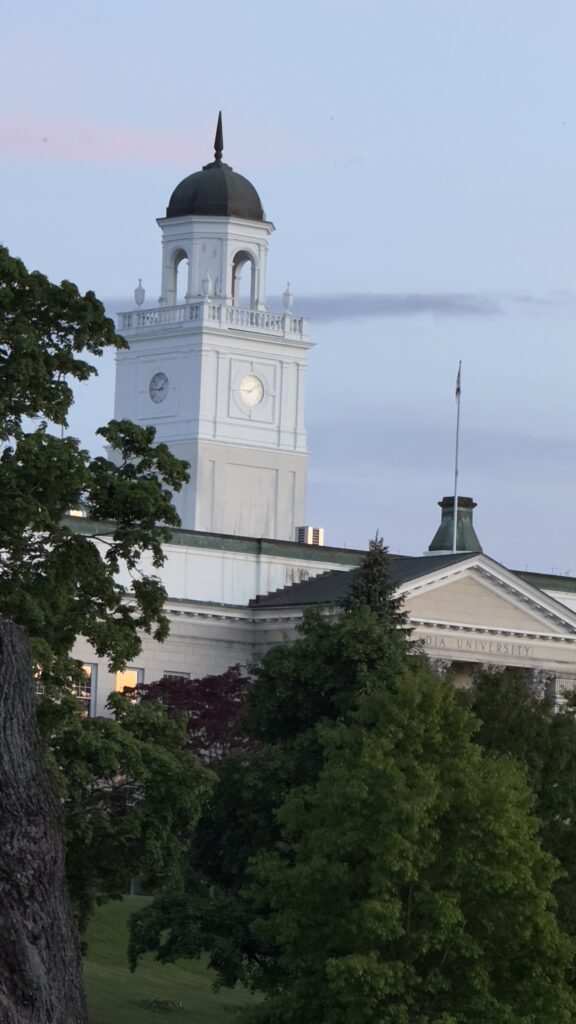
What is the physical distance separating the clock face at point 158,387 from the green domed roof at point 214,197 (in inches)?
307

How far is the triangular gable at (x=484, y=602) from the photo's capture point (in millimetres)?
78438

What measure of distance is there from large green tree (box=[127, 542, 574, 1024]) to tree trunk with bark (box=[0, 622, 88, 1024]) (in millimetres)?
27722

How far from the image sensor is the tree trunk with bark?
4426mm

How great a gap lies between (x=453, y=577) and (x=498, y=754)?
39.3 m

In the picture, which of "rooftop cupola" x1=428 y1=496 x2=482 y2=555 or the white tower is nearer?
"rooftop cupola" x1=428 y1=496 x2=482 y2=555

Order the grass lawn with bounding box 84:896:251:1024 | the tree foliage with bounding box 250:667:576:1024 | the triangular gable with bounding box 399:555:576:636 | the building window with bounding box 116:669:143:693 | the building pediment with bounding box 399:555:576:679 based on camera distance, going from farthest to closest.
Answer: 1. the building pediment with bounding box 399:555:576:679
2. the triangular gable with bounding box 399:555:576:636
3. the building window with bounding box 116:669:143:693
4. the grass lawn with bounding box 84:896:251:1024
5. the tree foliage with bounding box 250:667:576:1024

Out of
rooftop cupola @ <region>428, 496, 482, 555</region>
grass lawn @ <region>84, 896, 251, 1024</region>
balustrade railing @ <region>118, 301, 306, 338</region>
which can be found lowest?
grass lawn @ <region>84, 896, 251, 1024</region>

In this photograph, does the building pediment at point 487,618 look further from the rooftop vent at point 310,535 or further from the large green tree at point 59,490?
the large green tree at point 59,490

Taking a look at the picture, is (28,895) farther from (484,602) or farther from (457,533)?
(457,533)

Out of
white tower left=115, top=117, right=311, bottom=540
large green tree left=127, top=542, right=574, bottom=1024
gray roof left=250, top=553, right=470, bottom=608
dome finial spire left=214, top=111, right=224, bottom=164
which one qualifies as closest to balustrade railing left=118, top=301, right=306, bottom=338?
white tower left=115, top=117, right=311, bottom=540

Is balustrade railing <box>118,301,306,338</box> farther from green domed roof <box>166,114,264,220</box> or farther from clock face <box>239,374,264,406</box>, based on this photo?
green domed roof <box>166,114,264,220</box>

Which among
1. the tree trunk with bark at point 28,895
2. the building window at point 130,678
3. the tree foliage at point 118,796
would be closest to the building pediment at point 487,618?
the building window at point 130,678

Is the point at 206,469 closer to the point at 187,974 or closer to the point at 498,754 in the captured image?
the point at 187,974

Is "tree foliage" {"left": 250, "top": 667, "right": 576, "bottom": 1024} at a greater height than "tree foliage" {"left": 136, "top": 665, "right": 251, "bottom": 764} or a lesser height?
lesser
